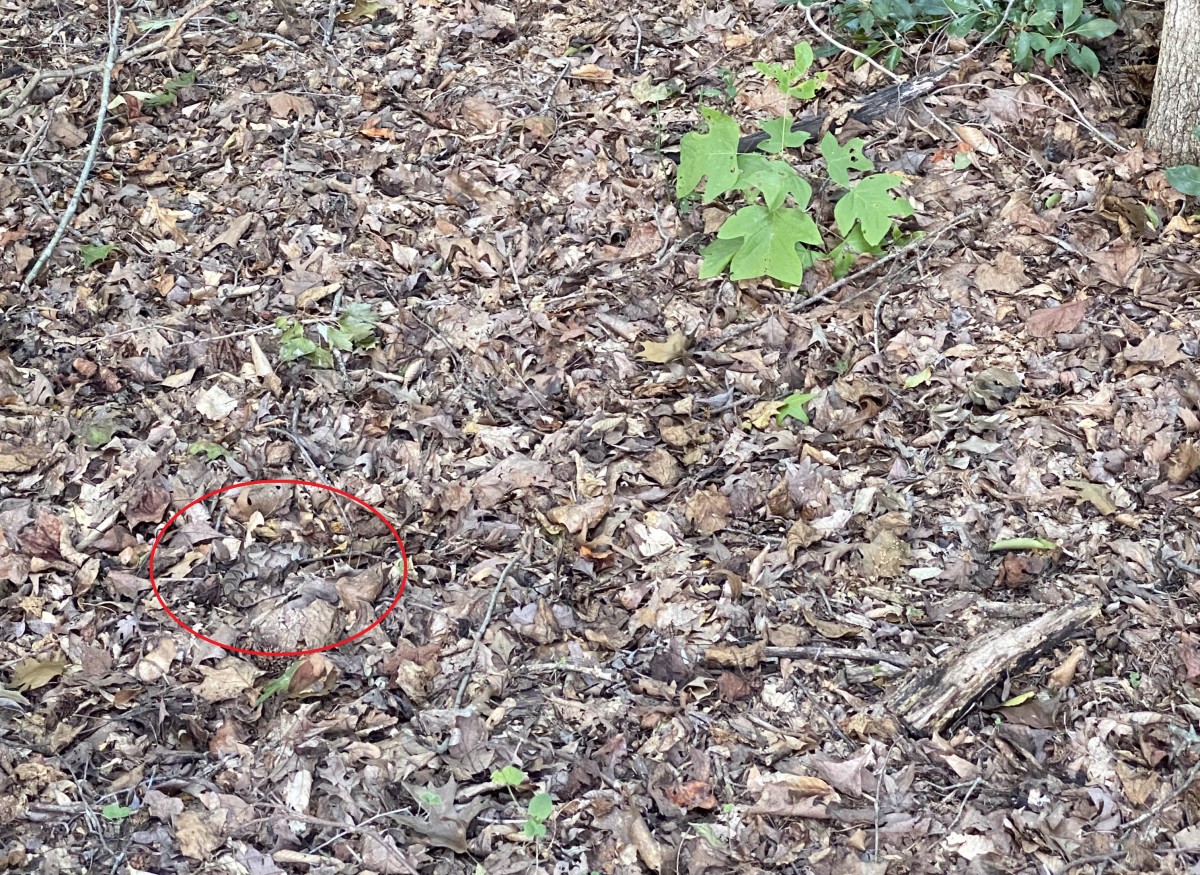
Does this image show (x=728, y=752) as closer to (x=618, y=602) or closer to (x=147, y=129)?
(x=618, y=602)

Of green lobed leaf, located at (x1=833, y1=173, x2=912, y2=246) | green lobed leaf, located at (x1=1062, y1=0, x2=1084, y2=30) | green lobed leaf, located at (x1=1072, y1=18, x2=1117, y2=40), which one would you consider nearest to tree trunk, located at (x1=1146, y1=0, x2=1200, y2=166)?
green lobed leaf, located at (x1=1072, y1=18, x2=1117, y2=40)

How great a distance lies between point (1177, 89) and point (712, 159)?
84.6 inches

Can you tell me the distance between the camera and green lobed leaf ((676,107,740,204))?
14.0 ft

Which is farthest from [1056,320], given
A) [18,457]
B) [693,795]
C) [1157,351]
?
[18,457]

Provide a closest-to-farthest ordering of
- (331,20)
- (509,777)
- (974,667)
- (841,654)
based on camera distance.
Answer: (509,777), (974,667), (841,654), (331,20)

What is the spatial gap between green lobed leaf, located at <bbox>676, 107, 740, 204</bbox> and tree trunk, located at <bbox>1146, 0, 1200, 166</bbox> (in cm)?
197

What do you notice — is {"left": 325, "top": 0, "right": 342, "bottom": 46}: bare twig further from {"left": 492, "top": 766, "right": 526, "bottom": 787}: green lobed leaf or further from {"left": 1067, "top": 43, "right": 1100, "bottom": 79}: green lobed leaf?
{"left": 492, "top": 766, "right": 526, "bottom": 787}: green lobed leaf

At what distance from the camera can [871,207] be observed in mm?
4305

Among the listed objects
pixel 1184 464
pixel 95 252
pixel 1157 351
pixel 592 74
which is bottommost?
pixel 1184 464

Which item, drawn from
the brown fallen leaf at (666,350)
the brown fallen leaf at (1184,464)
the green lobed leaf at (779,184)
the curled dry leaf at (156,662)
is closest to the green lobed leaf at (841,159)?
the green lobed leaf at (779,184)

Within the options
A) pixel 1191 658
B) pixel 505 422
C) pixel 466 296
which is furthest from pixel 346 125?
pixel 1191 658

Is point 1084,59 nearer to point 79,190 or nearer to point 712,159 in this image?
point 712,159

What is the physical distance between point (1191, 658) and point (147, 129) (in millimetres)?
5369

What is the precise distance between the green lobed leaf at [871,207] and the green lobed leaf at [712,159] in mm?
492
